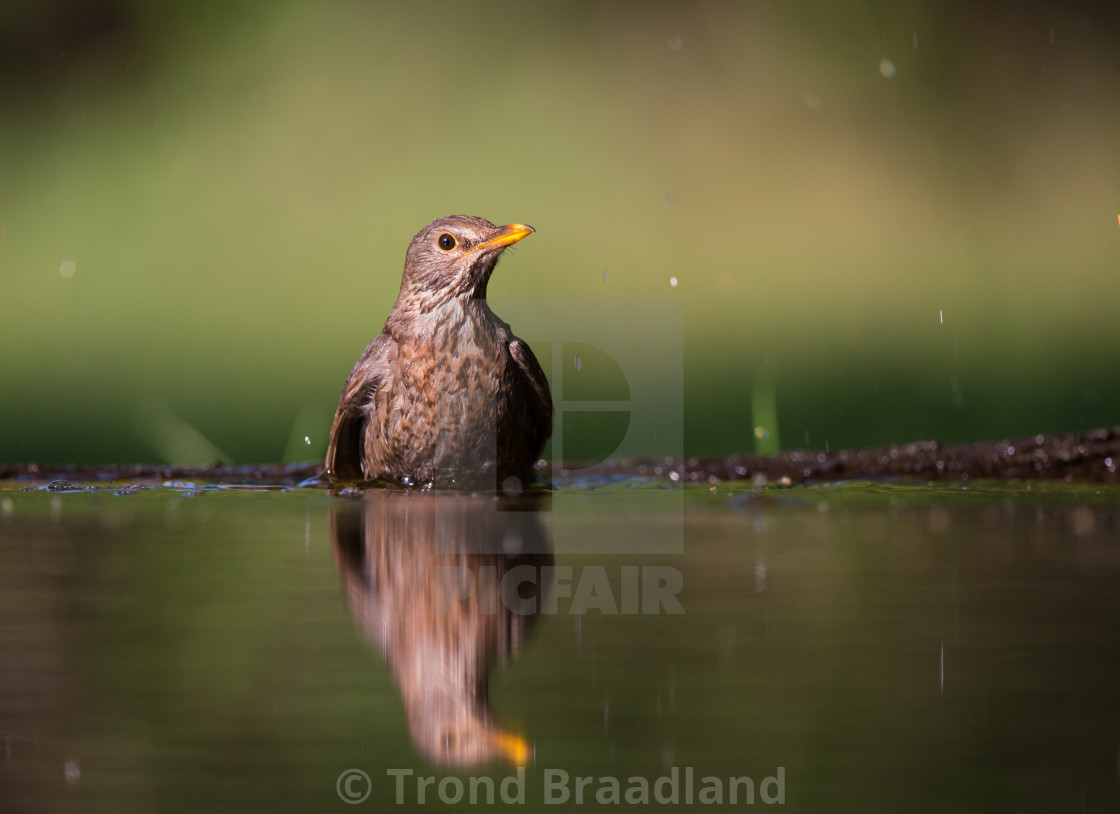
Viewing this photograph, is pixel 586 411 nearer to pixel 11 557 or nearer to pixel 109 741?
pixel 11 557

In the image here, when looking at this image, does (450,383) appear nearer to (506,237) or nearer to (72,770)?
(506,237)

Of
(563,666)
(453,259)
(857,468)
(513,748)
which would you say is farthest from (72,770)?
(857,468)

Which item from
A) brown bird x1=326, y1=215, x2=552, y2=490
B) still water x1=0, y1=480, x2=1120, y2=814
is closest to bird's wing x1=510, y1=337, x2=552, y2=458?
brown bird x1=326, y1=215, x2=552, y2=490

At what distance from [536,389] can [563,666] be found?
2.62 metres

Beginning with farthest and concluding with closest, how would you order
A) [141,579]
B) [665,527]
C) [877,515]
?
[877,515]
[665,527]
[141,579]

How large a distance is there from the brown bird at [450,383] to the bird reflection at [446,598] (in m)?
0.54

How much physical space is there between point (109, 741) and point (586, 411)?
490 centimetres

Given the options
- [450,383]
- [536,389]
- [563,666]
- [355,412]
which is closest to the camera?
[563,666]

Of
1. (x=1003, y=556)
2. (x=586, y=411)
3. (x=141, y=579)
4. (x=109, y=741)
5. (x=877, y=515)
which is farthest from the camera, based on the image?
(x=586, y=411)

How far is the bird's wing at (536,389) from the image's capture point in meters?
4.30

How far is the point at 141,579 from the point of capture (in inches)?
93.4

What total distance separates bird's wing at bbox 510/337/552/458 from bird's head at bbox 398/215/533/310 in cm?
21

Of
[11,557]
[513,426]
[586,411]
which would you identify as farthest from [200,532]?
[586,411]

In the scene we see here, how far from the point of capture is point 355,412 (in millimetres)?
4543
